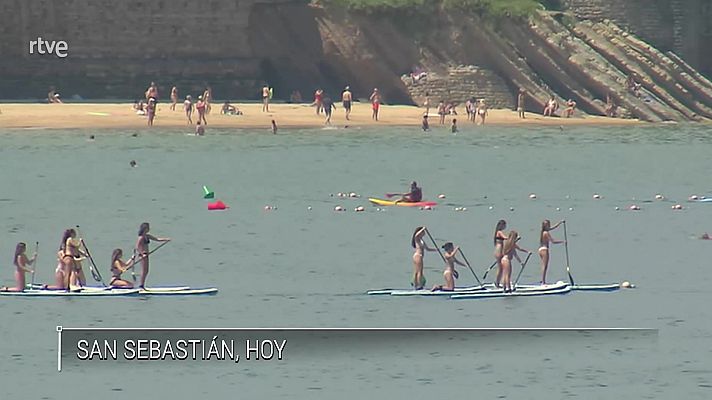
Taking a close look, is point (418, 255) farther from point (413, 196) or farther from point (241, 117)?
point (241, 117)

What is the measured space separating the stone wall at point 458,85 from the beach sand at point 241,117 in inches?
35.5

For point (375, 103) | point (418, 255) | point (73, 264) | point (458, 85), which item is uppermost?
point (458, 85)

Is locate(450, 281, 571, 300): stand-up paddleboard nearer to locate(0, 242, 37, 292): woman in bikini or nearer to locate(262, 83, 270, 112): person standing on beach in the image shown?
locate(0, 242, 37, 292): woman in bikini

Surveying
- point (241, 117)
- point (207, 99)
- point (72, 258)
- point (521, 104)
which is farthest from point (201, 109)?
point (72, 258)

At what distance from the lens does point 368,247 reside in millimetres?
57094

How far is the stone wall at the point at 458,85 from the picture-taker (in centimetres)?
10225

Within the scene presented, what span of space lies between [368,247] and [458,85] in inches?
1821

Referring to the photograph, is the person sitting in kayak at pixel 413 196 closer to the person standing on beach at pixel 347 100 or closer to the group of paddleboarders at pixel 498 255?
the group of paddleboarders at pixel 498 255

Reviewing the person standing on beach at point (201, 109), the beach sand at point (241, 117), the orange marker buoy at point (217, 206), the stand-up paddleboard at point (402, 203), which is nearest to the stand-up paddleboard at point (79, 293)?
the orange marker buoy at point (217, 206)

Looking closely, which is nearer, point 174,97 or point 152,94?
point 152,94

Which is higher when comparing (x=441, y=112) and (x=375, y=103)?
(x=375, y=103)

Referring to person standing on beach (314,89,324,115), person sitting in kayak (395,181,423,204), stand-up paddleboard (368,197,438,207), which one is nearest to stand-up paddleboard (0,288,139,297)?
person sitting in kayak (395,181,423,204)

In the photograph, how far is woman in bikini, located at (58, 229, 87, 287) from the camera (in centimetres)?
4331

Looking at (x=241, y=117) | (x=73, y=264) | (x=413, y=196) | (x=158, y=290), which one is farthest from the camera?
(x=241, y=117)
